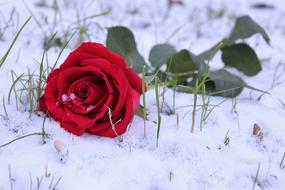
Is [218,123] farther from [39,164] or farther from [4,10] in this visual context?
[4,10]

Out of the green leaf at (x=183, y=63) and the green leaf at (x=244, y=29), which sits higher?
the green leaf at (x=244, y=29)

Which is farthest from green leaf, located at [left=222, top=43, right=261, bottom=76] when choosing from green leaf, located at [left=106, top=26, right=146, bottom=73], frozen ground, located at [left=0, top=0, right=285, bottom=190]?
green leaf, located at [left=106, top=26, right=146, bottom=73]

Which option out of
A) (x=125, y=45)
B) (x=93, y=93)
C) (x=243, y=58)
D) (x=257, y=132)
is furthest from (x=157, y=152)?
(x=243, y=58)

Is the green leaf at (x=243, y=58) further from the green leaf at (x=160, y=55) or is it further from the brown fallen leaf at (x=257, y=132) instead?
the brown fallen leaf at (x=257, y=132)

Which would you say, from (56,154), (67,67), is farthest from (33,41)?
(56,154)

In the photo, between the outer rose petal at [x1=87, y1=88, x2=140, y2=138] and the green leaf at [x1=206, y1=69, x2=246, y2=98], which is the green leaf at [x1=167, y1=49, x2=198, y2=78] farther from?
the outer rose petal at [x1=87, y1=88, x2=140, y2=138]

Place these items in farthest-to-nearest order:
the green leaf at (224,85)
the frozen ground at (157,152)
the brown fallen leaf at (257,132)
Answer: the green leaf at (224,85)
the brown fallen leaf at (257,132)
the frozen ground at (157,152)

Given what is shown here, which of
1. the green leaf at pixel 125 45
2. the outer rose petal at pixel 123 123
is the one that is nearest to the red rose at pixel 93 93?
the outer rose petal at pixel 123 123
